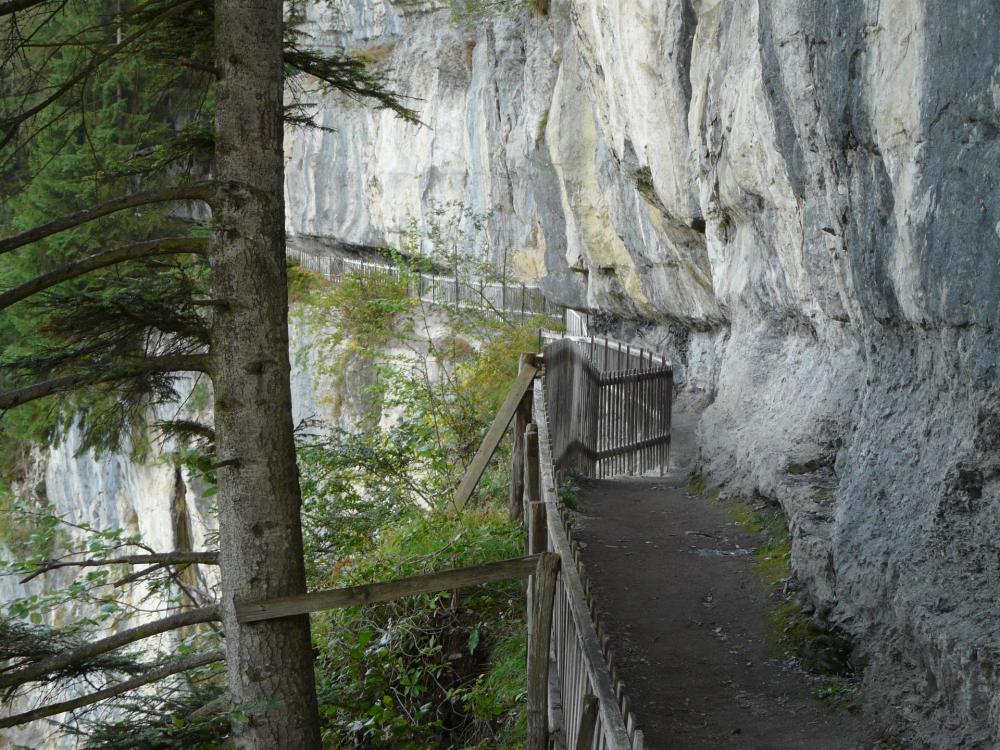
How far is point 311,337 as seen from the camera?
24875 mm

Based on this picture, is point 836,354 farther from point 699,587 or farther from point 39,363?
point 39,363

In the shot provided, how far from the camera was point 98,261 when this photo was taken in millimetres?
4074

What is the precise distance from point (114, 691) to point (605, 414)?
7.45m

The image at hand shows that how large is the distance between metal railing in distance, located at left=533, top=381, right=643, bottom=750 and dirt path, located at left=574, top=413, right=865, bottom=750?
110 centimetres

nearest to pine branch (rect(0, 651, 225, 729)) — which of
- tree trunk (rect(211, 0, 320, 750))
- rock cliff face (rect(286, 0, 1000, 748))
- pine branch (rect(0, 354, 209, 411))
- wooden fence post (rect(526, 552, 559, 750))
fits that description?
tree trunk (rect(211, 0, 320, 750))

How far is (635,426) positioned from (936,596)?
23.7ft

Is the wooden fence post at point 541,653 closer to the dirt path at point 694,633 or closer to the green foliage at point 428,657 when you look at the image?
the dirt path at point 694,633

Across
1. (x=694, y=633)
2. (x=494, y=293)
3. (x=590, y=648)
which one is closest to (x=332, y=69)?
(x=590, y=648)

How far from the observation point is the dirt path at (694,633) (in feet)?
16.0

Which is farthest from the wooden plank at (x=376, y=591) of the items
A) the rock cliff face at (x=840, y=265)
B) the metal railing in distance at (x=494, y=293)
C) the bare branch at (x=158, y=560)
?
the metal railing in distance at (x=494, y=293)

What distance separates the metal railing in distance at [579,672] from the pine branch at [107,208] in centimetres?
238

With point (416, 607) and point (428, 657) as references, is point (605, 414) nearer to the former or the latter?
point (416, 607)

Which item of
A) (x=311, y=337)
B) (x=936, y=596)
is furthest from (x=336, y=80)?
(x=311, y=337)

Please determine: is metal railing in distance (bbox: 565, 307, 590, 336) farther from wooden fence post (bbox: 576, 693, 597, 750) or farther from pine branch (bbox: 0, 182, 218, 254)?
wooden fence post (bbox: 576, 693, 597, 750)
